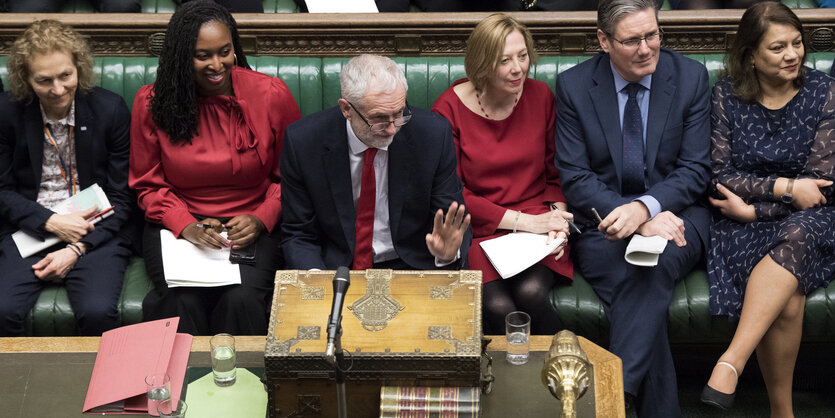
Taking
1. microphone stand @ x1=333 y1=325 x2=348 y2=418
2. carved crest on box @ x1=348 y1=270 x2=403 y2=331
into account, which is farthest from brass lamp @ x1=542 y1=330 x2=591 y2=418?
microphone stand @ x1=333 y1=325 x2=348 y2=418

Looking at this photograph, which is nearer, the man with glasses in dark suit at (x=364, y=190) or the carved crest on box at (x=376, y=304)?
the carved crest on box at (x=376, y=304)

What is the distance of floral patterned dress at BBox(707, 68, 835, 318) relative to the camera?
343 centimetres

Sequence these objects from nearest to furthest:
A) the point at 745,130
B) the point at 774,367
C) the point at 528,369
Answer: the point at 528,369, the point at 774,367, the point at 745,130

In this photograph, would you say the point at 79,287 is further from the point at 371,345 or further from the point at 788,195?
the point at 788,195

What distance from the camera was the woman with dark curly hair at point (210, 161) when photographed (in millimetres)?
3494

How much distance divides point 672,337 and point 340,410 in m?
1.68

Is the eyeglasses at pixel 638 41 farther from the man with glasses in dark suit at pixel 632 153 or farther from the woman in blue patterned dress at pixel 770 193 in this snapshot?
the woman in blue patterned dress at pixel 770 193

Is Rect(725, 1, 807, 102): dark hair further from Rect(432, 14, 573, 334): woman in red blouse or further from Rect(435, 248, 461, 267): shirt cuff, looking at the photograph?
Rect(435, 248, 461, 267): shirt cuff

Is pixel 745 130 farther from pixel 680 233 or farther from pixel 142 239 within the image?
pixel 142 239

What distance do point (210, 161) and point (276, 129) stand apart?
268mm

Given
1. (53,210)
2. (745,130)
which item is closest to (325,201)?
(53,210)

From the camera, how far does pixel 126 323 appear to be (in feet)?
11.7

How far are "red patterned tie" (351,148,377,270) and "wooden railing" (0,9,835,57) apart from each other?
3.28ft

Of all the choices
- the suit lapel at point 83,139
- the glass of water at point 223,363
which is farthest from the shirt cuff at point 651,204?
Result: the suit lapel at point 83,139
